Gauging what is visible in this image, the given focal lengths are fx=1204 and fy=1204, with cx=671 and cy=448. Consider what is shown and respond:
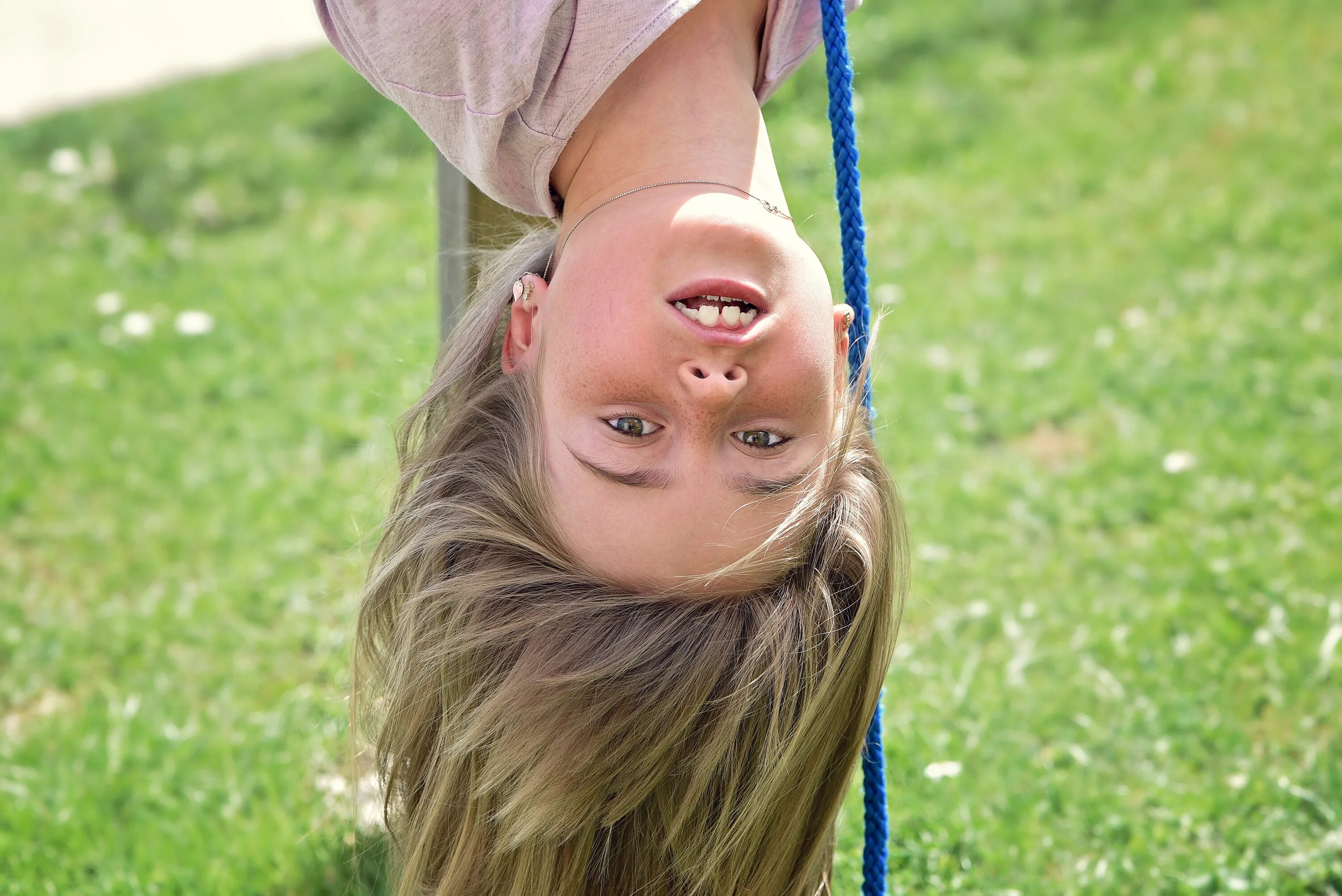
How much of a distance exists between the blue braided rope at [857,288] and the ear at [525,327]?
1.52 ft

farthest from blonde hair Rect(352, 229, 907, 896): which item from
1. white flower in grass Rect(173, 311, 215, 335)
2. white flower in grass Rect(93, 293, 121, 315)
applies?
white flower in grass Rect(93, 293, 121, 315)

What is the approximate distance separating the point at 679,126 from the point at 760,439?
49 cm

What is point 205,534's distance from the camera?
3.48m

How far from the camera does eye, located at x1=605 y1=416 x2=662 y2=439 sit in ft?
5.14

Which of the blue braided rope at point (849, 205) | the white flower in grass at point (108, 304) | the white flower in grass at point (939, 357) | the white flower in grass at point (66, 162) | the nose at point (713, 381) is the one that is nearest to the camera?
the nose at point (713, 381)

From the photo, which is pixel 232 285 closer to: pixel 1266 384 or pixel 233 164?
pixel 233 164

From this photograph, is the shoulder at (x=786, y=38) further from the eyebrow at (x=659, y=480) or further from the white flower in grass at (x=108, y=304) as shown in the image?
the white flower in grass at (x=108, y=304)

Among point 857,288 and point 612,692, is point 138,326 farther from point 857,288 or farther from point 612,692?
point 612,692

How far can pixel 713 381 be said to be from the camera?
1517 mm

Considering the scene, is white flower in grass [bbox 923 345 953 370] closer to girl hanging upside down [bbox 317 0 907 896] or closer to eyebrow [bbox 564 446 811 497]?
girl hanging upside down [bbox 317 0 907 896]

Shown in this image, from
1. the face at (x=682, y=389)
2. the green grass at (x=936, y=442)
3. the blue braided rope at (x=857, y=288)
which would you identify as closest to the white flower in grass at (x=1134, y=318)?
the green grass at (x=936, y=442)

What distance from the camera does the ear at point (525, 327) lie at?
175 cm

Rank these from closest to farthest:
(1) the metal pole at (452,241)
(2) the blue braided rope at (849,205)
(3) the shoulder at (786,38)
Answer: (2) the blue braided rope at (849,205)
(3) the shoulder at (786,38)
(1) the metal pole at (452,241)

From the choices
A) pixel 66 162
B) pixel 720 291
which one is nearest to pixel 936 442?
pixel 720 291
